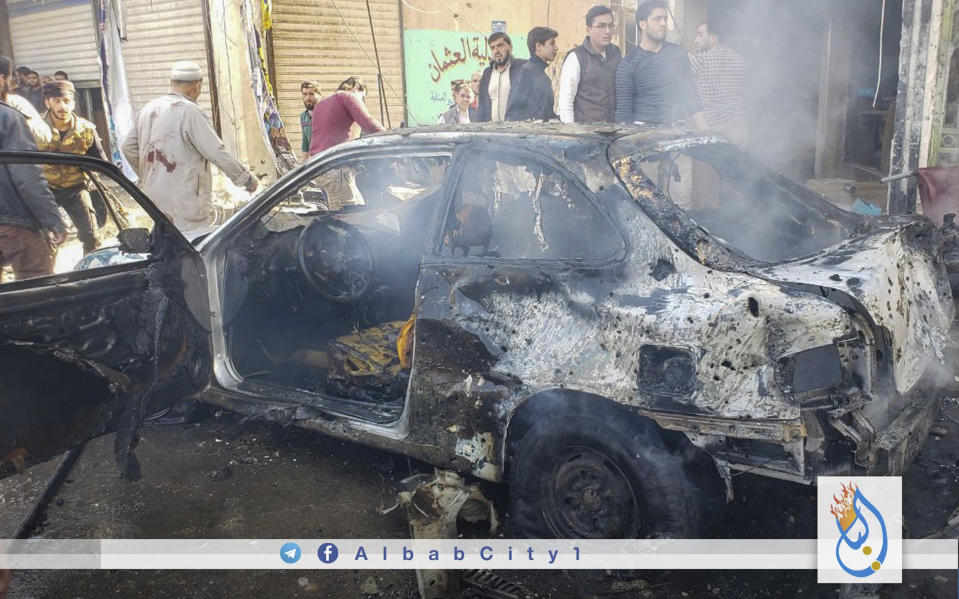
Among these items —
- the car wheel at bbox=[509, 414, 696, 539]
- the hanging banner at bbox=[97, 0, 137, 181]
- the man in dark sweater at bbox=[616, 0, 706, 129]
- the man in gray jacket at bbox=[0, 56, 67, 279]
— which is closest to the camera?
the car wheel at bbox=[509, 414, 696, 539]

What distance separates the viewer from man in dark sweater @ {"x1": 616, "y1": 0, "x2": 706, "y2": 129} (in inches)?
249

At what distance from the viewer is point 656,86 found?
6.36 m

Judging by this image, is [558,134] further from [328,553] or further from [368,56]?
[368,56]

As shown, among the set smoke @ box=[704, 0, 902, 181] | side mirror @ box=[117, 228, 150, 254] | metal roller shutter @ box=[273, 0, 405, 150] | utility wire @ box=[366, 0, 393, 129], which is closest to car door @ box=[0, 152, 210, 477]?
side mirror @ box=[117, 228, 150, 254]

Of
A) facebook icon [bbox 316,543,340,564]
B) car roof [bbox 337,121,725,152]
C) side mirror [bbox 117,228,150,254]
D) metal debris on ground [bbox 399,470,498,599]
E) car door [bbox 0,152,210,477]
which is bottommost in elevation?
facebook icon [bbox 316,543,340,564]

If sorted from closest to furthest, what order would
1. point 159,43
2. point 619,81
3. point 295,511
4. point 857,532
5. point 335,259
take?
point 857,532 → point 295,511 → point 335,259 → point 619,81 → point 159,43

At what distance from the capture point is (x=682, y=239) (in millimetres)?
2768

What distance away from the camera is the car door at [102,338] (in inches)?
118

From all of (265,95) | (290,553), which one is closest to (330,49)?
(265,95)

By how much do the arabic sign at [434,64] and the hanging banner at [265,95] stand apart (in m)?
2.76

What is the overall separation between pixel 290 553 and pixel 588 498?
1.32 m

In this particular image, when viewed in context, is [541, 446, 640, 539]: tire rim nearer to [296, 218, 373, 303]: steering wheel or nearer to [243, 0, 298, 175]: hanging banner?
[296, 218, 373, 303]: steering wheel

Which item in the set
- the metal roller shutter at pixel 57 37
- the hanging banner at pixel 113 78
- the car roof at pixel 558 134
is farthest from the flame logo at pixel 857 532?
the metal roller shutter at pixel 57 37

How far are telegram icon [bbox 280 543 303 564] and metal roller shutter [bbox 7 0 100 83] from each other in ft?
39.2
